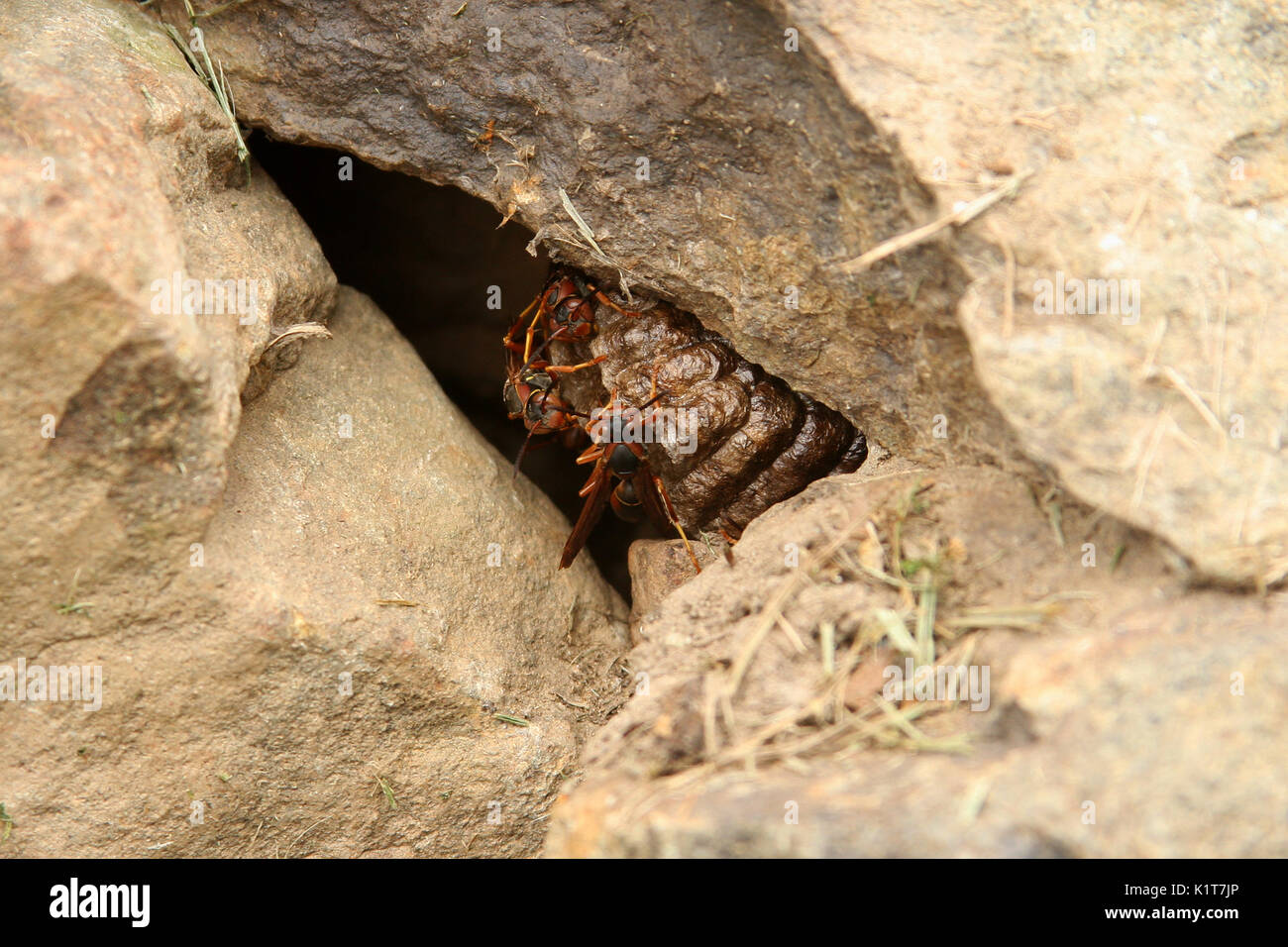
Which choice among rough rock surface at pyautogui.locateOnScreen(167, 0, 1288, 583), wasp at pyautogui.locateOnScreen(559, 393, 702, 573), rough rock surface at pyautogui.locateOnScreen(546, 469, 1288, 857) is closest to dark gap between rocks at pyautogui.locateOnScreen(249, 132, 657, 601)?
wasp at pyautogui.locateOnScreen(559, 393, 702, 573)

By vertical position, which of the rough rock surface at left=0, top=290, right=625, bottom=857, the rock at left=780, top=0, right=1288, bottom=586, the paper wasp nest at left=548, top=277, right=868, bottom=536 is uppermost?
the rock at left=780, top=0, right=1288, bottom=586

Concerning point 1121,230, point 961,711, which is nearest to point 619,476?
point 961,711

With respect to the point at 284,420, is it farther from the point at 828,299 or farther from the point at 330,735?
the point at 828,299

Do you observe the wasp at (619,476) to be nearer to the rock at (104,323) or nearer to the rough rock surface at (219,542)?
the rough rock surface at (219,542)

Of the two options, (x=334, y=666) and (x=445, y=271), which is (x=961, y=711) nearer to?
(x=334, y=666)

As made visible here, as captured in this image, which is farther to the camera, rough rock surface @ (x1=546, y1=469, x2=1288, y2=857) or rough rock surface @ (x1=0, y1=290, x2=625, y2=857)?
rough rock surface @ (x1=0, y1=290, x2=625, y2=857)

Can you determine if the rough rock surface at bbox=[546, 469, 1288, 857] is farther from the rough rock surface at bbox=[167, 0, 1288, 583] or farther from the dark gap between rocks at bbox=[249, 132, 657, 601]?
the dark gap between rocks at bbox=[249, 132, 657, 601]
